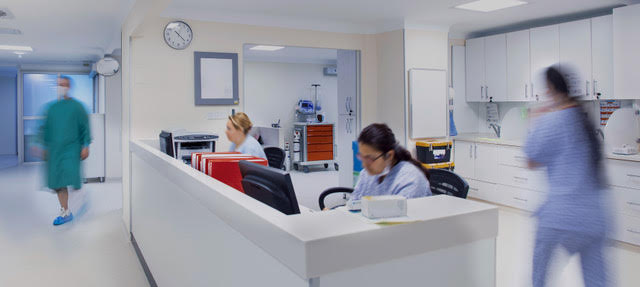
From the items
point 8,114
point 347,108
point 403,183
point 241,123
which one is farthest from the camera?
point 8,114

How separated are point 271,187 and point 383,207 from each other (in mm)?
492

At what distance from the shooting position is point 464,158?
6.49 metres

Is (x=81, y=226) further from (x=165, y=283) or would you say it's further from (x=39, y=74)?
(x=39, y=74)

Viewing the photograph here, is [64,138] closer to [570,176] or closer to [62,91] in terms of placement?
[62,91]

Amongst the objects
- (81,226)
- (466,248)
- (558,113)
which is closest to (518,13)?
(558,113)

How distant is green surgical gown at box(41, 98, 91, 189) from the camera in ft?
16.1

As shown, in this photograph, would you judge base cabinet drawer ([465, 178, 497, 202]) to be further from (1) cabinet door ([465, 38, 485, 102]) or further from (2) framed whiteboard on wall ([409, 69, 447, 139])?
(1) cabinet door ([465, 38, 485, 102])

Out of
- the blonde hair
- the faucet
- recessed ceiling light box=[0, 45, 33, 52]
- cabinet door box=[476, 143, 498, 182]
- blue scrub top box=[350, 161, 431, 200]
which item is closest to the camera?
blue scrub top box=[350, 161, 431, 200]

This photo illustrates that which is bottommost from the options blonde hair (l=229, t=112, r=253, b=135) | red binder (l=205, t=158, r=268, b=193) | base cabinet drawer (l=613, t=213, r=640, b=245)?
base cabinet drawer (l=613, t=213, r=640, b=245)

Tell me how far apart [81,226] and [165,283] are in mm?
2785

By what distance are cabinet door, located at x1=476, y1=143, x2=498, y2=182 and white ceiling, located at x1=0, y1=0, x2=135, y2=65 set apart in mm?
4592

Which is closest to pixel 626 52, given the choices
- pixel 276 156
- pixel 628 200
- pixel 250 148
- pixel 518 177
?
pixel 628 200

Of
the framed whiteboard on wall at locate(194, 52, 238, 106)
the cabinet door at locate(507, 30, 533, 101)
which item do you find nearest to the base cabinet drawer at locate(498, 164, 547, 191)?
the cabinet door at locate(507, 30, 533, 101)

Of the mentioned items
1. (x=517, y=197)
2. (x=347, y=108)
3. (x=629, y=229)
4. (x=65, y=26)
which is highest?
(x=65, y=26)
